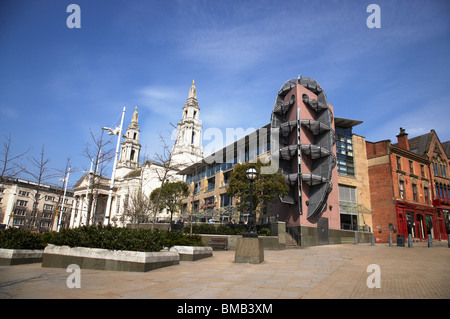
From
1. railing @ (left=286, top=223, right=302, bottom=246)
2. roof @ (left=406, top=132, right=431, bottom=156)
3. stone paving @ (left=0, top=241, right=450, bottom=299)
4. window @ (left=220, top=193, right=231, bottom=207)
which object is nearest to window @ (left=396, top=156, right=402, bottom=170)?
roof @ (left=406, top=132, right=431, bottom=156)

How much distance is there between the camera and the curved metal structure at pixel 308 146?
25969 millimetres

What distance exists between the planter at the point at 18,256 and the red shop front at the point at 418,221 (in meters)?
34.4

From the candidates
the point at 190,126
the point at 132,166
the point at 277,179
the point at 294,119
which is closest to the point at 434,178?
the point at 294,119

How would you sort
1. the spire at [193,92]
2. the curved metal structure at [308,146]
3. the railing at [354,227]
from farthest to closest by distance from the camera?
1. the spire at [193,92]
2. the railing at [354,227]
3. the curved metal structure at [308,146]

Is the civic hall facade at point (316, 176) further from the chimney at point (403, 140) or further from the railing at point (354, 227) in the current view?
the chimney at point (403, 140)

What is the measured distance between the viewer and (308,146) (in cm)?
2647

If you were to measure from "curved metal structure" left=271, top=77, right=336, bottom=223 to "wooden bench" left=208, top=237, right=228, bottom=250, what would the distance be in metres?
9.47

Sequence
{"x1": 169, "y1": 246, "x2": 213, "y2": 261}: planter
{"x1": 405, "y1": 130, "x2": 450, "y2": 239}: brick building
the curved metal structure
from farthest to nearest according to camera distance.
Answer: {"x1": 405, "y1": 130, "x2": 450, "y2": 239}: brick building, the curved metal structure, {"x1": 169, "y1": 246, "x2": 213, "y2": 261}: planter

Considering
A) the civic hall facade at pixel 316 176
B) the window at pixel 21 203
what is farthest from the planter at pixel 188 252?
the window at pixel 21 203

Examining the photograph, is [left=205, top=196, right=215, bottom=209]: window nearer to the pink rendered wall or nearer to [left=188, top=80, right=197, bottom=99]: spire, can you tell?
the pink rendered wall

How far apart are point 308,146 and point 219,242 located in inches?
522

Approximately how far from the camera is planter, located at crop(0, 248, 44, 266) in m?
10.8

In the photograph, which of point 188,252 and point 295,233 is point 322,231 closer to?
point 295,233
